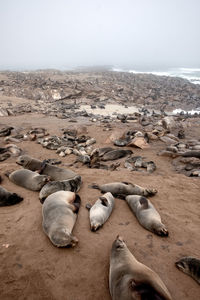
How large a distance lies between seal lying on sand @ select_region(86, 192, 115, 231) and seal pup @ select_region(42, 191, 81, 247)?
299 millimetres

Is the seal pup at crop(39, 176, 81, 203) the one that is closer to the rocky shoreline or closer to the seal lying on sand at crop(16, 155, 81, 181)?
the seal lying on sand at crop(16, 155, 81, 181)

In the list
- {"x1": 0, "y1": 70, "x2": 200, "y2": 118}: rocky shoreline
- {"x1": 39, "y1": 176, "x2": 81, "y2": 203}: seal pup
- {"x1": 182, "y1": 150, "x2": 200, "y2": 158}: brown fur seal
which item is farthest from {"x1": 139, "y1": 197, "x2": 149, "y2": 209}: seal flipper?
{"x1": 0, "y1": 70, "x2": 200, "y2": 118}: rocky shoreline

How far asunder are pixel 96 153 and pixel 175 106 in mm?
14985

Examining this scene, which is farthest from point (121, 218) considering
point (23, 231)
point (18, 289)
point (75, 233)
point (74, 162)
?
point (74, 162)

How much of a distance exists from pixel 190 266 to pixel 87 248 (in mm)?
1323

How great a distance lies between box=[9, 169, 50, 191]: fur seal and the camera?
4.70 metres

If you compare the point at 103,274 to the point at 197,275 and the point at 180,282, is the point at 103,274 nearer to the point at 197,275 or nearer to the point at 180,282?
the point at 180,282

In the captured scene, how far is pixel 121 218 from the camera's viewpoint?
12.5 ft

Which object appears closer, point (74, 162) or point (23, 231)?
point (23, 231)

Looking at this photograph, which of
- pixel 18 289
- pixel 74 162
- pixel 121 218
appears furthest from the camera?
pixel 74 162

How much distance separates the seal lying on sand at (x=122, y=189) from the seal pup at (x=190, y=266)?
1.85 m

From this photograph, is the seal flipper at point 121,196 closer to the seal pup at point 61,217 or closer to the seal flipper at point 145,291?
the seal pup at point 61,217

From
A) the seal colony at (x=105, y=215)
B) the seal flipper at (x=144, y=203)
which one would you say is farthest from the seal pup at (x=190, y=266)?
the seal flipper at (x=144, y=203)

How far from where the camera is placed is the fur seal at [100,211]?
350 centimetres
